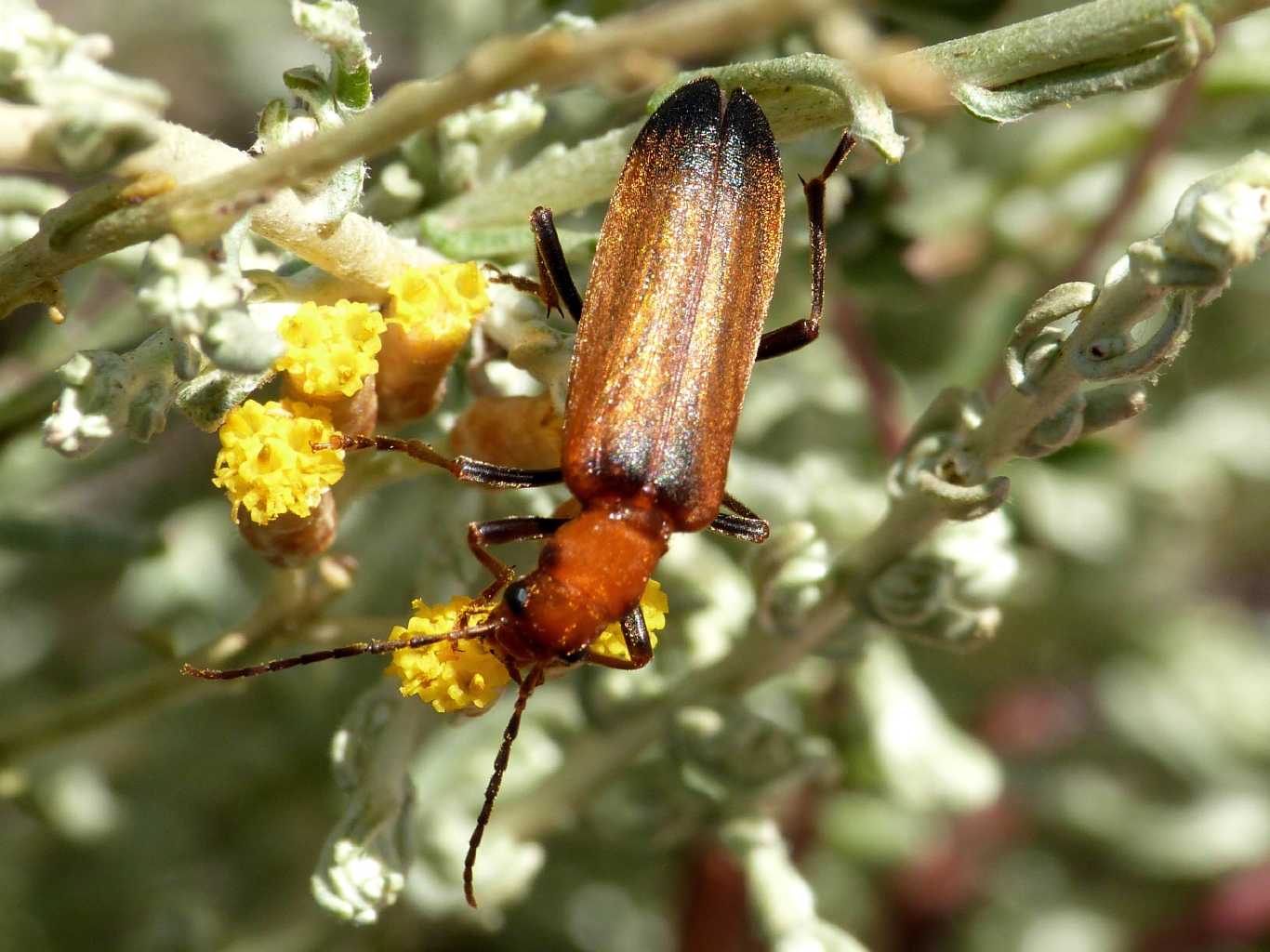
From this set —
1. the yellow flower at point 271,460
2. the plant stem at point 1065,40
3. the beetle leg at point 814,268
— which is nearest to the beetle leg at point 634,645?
the beetle leg at point 814,268

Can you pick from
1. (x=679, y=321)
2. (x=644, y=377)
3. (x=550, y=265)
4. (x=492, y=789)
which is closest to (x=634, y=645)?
(x=492, y=789)

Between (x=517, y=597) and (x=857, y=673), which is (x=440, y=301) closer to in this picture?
(x=517, y=597)

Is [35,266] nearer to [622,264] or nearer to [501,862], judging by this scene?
[622,264]

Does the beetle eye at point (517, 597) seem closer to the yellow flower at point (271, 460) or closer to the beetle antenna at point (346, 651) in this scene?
the beetle antenna at point (346, 651)

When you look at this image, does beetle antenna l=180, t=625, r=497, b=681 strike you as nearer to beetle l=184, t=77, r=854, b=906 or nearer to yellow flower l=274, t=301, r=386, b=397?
beetle l=184, t=77, r=854, b=906

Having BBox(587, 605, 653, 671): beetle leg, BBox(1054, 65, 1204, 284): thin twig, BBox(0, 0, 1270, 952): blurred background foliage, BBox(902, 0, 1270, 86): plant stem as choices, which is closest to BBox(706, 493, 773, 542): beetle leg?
BBox(587, 605, 653, 671): beetle leg

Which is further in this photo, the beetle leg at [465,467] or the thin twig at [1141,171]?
the thin twig at [1141,171]

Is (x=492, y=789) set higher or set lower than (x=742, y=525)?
lower
